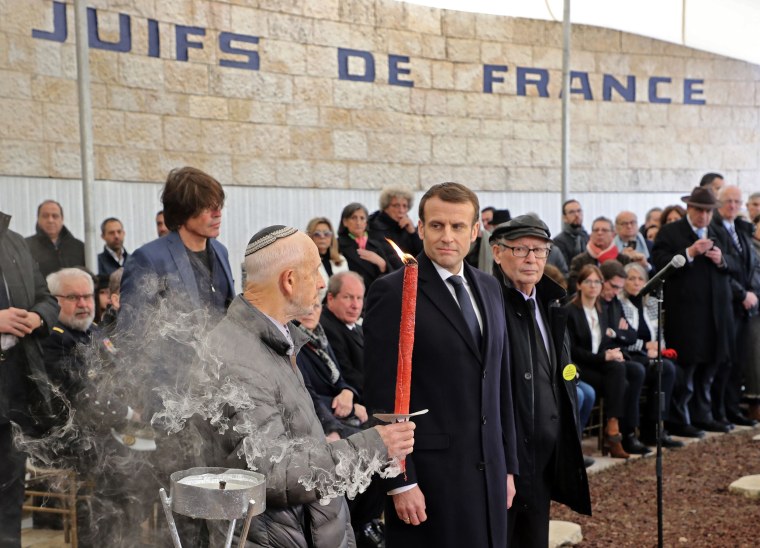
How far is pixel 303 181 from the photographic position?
1177cm

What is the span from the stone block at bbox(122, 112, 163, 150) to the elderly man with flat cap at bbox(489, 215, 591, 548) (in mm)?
6940

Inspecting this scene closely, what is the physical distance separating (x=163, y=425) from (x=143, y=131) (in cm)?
821

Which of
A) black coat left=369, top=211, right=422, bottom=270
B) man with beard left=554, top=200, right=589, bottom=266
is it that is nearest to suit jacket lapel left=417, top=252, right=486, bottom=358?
black coat left=369, top=211, right=422, bottom=270

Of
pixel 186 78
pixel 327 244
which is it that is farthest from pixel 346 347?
pixel 186 78

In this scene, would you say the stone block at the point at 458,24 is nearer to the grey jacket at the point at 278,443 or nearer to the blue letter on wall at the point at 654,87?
the blue letter on wall at the point at 654,87

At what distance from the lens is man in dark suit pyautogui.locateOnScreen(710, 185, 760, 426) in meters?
8.95

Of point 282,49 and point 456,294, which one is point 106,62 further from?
point 456,294

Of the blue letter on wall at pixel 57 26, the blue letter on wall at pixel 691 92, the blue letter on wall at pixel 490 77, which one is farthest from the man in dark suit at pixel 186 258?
the blue letter on wall at pixel 691 92

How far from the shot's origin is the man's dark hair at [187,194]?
4199 millimetres

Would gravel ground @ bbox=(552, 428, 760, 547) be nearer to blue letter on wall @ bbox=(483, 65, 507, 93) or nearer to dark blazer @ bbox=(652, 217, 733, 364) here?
dark blazer @ bbox=(652, 217, 733, 364)

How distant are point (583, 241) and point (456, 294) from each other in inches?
272

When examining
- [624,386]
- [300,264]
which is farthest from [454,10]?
[300,264]

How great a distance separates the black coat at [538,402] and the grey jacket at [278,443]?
1558 millimetres

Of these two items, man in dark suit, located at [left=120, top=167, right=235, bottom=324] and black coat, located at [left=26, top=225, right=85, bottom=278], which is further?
black coat, located at [left=26, top=225, right=85, bottom=278]
